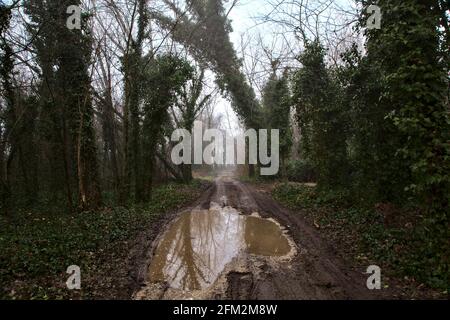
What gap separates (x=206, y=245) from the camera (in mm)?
9336

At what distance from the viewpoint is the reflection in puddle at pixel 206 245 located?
711 cm

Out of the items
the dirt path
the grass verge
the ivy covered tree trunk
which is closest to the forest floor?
the dirt path

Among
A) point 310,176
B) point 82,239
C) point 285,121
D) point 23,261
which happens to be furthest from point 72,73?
point 310,176

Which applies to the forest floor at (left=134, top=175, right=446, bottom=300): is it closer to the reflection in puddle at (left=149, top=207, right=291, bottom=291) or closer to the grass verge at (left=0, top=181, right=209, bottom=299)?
the reflection in puddle at (left=149, top=207, right=291, bottom=291)

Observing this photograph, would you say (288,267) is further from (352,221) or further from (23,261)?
(23,261)

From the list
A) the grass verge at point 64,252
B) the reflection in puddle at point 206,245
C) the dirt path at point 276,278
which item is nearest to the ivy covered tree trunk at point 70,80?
the grass verge at point 64,252

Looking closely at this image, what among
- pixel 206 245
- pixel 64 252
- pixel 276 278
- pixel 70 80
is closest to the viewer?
pixel 276 278

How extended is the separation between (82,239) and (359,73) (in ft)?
34.0

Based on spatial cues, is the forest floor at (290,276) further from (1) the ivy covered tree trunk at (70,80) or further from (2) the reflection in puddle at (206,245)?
(1) the ivy covered tree trunk at (70,80)

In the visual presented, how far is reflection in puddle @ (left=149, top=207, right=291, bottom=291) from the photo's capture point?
280 inches

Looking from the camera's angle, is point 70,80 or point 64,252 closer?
point 64,252

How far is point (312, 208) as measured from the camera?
533 inches

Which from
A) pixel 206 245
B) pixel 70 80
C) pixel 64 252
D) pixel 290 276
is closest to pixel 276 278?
pixel 290 276

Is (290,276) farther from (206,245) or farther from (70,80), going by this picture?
(70,80)
